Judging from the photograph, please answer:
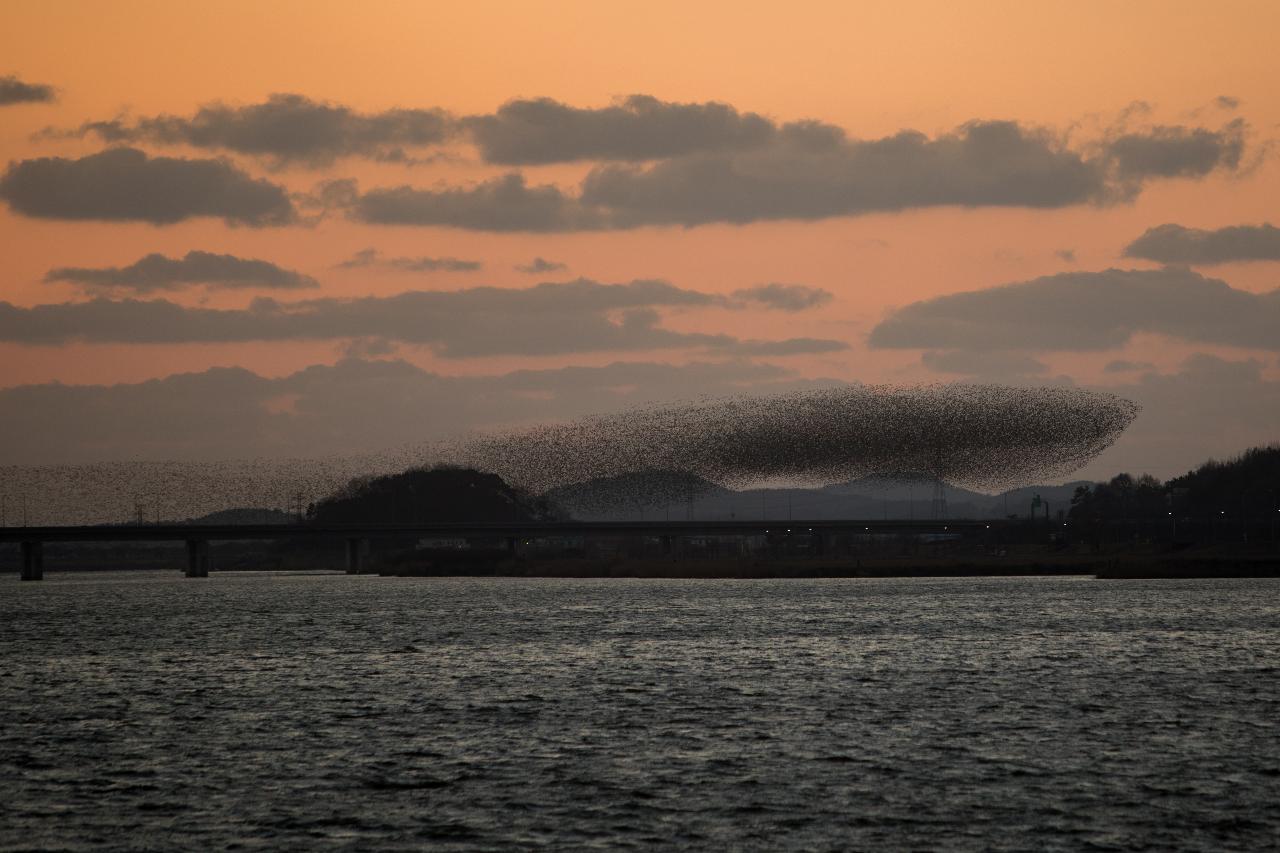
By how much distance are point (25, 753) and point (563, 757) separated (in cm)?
1645

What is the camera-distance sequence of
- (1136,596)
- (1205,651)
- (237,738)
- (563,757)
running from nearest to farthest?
(563,757) → (237,738) → (1205,651) → (1136,596)

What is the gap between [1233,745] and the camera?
48.1 metres

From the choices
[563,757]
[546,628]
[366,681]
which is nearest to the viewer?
[563,757]

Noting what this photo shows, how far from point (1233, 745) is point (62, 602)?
528 feet

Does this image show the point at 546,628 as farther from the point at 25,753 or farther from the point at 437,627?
the point at 25,753

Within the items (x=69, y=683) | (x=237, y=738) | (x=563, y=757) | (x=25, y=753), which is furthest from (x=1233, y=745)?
(x=69, y=683)

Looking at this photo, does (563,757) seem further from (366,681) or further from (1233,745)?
(366,681)

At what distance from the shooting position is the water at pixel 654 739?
37.0 metres

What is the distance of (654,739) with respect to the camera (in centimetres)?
5128

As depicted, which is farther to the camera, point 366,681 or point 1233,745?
point 366,681

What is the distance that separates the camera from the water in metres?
37.0

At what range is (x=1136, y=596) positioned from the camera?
501ft

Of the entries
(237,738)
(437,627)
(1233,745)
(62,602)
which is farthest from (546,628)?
(62,602)

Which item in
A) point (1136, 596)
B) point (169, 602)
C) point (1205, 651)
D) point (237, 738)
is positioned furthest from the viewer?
point (169, 602)
